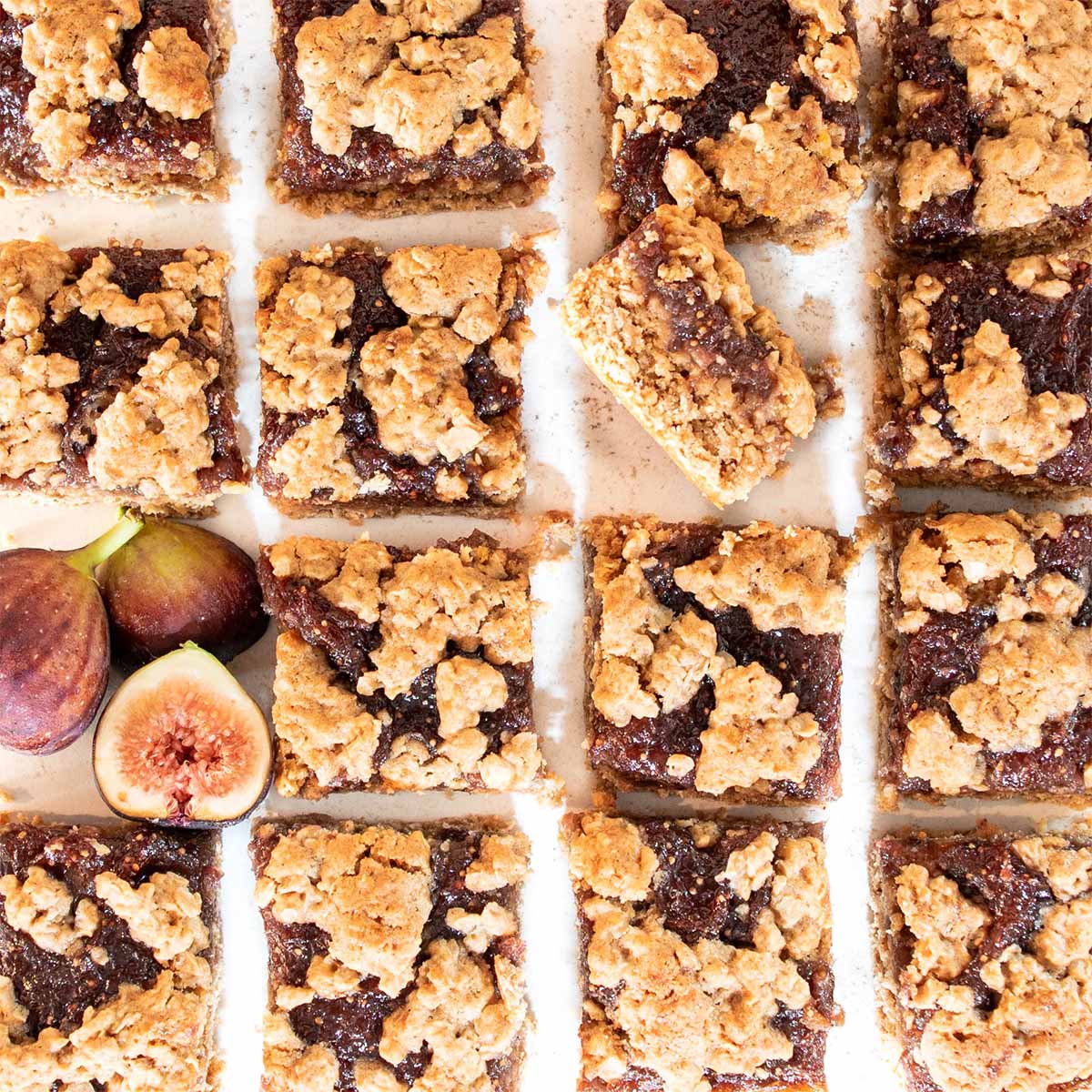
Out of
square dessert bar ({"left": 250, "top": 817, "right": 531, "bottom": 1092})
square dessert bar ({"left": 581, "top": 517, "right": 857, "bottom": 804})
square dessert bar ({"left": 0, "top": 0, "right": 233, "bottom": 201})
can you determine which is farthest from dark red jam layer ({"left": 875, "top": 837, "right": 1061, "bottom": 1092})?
square dessert bar ({"left": 0, "top": 0, "right": 233, "bottom": 201})

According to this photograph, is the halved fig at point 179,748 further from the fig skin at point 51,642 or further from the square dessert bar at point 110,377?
the square dessert bar at point 110,377

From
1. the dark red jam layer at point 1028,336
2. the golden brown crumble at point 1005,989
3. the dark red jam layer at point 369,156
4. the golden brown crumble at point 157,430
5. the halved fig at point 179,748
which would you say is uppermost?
the dark red jam layer at point 369,156

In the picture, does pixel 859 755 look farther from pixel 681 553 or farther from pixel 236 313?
pixel 236 313

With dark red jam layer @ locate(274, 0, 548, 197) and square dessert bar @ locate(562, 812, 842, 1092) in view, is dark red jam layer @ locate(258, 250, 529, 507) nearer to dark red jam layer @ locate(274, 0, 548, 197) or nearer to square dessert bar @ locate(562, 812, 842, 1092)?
dark red jam layer @ locate(274, 0, 548, 197)

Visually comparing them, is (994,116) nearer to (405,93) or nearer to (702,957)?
(405,93)

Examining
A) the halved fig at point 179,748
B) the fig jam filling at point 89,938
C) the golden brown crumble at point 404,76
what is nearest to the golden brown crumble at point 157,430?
the halved fig at point 179,748

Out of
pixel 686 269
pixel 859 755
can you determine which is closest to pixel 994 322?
pixel 686 269

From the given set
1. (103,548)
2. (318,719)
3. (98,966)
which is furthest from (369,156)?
(98,966)
